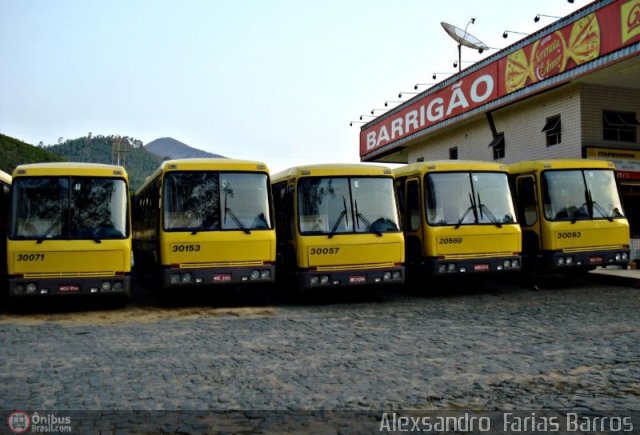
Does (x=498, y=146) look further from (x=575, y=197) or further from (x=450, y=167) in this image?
(x=450, y=167)

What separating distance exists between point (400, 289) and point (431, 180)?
332cm

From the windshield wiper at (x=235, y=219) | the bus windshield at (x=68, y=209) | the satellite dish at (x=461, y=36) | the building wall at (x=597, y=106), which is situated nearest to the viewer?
the bus windshield at (x=68, y=209)

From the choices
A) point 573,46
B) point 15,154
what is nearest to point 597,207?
point 573,46

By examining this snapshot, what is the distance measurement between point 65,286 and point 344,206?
5474 millimetres

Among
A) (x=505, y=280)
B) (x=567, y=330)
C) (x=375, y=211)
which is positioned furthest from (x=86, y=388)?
(x=505, y=280)

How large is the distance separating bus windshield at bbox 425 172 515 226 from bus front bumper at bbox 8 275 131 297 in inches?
257

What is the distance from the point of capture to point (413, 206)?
13680 millimetres

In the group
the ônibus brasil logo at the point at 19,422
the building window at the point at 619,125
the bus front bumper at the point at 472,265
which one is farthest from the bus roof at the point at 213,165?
the building window at the point at 619,125

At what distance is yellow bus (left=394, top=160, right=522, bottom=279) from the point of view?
12.9 metres

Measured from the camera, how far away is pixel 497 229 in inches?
519

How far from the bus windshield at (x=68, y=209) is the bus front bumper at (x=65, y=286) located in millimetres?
758

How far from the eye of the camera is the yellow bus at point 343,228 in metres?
12.0

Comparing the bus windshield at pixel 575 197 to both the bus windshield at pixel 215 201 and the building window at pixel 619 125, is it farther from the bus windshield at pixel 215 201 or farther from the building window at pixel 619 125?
the bus windshield at pixel 215 201

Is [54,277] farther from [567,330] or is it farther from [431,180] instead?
[567,330]
